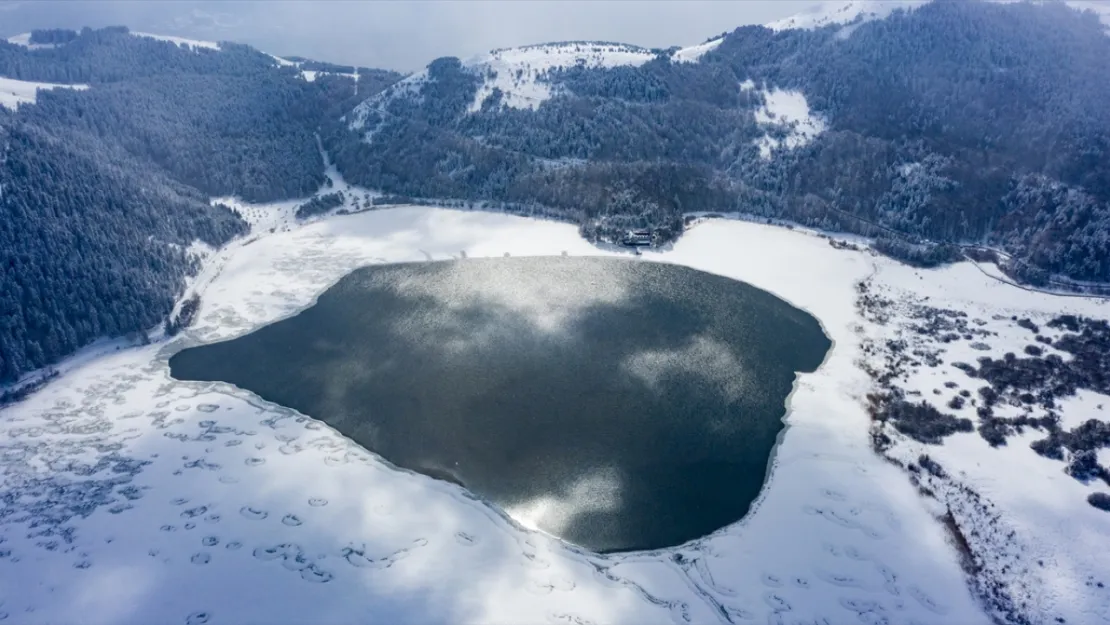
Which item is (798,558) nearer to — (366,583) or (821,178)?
(366,583)

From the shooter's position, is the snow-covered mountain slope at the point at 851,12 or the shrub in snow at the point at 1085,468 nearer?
the shrub in snow at the point at 1085,468

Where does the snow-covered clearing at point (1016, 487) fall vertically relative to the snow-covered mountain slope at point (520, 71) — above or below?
below

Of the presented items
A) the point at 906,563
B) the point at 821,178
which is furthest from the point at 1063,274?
the point at 906,563

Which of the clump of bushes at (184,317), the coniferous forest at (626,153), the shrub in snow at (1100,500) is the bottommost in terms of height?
the shrub in snow at (1100,500)

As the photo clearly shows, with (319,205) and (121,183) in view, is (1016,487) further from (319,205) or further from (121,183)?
(121,183)

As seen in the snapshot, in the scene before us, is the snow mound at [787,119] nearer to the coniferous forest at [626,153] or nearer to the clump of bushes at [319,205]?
the coniferous forest at [626,153]

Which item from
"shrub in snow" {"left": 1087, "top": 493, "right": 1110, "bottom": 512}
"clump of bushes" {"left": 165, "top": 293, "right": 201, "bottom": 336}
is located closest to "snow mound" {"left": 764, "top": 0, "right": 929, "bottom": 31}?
"shrub in snow" {"left": 1087, "top": 493, "right": 1110, "bottom": 512}

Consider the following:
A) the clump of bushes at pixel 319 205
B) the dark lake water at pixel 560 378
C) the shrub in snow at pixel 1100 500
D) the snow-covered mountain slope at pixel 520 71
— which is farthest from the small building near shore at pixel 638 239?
the shrub in snow at pixel 1100 500
